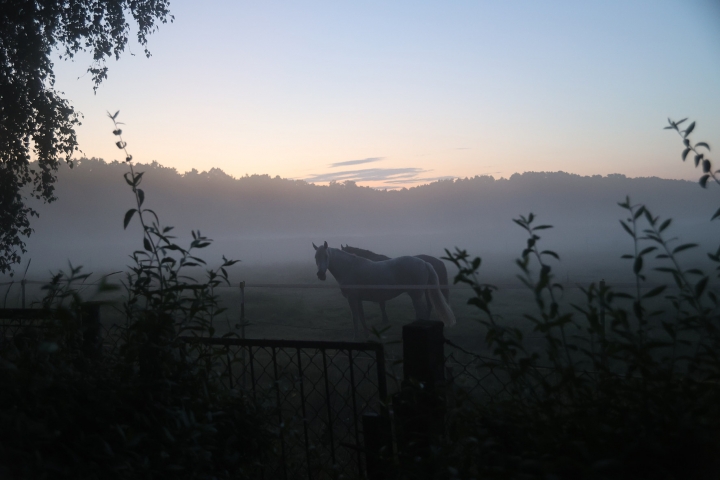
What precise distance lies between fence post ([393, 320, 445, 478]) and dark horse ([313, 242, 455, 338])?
7.81m

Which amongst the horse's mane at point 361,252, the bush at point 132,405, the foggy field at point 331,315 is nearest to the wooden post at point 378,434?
the bush at point 132,405

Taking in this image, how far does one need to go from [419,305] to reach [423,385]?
356 inches

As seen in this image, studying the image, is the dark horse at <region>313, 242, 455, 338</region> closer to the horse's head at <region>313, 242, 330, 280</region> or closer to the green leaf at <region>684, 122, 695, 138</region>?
the horse's head at <region>313, 242, 330, 280</region>

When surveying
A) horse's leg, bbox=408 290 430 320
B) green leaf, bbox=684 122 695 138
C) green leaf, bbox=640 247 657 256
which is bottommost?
horse's leg, bbox=408 290 430 320

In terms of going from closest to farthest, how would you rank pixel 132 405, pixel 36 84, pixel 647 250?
pixel 647 250, pixel 132 405, pixel 36 84

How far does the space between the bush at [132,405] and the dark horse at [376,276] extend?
8.07 metres

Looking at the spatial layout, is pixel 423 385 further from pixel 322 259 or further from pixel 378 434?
pixel 322 259

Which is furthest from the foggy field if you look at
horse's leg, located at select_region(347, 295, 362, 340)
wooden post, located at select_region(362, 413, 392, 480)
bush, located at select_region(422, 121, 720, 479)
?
bush, located at select_region(422, 121, 720, 479)

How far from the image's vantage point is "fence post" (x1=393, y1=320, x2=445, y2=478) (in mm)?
1737

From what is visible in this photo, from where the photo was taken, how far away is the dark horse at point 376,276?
9922 mm

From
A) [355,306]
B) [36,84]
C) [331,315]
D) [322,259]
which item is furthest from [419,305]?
[36,84]

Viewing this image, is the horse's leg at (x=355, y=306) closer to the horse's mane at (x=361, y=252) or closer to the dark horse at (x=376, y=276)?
the dark horse at (x=376, y=276)

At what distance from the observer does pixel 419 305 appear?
1066 cm

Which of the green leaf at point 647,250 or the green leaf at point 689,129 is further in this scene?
the green leaf at point 689,129
